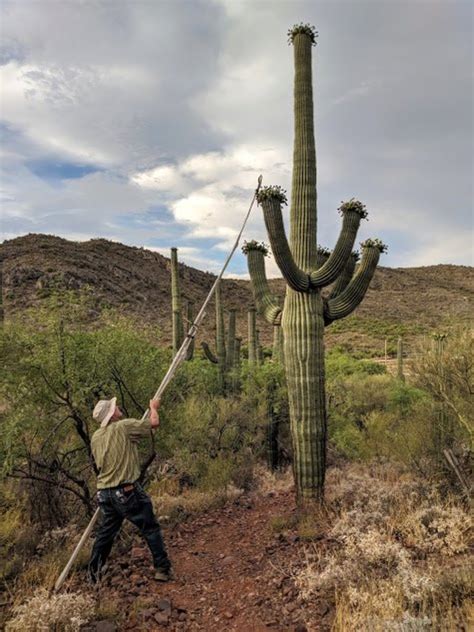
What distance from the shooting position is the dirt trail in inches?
169

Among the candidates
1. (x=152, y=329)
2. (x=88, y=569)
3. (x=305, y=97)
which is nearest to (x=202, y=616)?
(x=88, y=569)

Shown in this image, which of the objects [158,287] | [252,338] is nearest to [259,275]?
[252,338]

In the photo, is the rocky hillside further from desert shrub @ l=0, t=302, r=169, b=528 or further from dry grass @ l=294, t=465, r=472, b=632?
dry grass @ l=294, t=465, r=472, b=632

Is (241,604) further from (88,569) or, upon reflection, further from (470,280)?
(470,280)

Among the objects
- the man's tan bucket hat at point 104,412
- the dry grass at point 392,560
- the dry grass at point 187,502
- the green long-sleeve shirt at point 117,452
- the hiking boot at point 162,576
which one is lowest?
the dry grass at point 187,502

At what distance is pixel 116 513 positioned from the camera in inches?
190

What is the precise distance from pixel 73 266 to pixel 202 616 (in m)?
43.2

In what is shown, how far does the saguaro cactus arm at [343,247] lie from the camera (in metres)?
7.23

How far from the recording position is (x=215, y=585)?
5121mm

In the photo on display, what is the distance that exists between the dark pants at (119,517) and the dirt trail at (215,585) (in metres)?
0.34

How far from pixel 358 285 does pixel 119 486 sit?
500 cm

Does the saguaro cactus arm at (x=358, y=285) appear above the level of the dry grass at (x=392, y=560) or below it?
above

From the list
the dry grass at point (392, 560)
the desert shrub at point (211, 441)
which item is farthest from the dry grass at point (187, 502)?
the dry grass at point (392, 560)

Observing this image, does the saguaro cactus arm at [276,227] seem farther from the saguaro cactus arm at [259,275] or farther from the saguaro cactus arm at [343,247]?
the saguaro cactus arm at [259,275]
